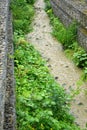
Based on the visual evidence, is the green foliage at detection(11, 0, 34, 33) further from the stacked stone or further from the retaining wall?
the retaining wall

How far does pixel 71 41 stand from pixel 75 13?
3.35 feet

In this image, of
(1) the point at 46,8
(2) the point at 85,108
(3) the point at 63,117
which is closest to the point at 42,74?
(2) the point at 85,108

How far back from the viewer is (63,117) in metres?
7.40

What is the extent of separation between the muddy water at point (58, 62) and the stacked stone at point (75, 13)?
798 millimetres

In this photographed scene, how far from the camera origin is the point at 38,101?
729 cm

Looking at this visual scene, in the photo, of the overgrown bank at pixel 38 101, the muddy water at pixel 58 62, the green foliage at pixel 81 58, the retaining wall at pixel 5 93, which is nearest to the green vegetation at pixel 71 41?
the green foliage at pixel 81 58

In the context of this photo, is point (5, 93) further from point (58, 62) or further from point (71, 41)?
point (71, 41)

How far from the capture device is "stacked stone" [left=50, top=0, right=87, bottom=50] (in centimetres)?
1165

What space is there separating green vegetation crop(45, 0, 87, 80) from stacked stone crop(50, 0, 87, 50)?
0.74 feet

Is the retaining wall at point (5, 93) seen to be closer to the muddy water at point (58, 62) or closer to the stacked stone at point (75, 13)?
the muddy water at point (58, 62)

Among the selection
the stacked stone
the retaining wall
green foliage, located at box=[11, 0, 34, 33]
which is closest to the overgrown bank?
the retaining wall

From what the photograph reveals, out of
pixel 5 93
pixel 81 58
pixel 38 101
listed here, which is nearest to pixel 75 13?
pixel 81 58

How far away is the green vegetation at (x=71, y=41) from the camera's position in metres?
11.0

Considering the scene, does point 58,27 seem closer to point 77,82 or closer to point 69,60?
point 69,60
